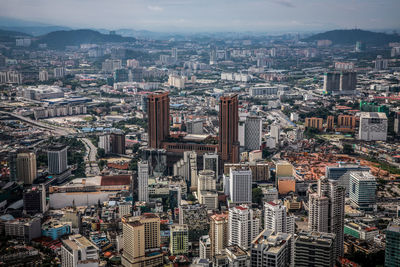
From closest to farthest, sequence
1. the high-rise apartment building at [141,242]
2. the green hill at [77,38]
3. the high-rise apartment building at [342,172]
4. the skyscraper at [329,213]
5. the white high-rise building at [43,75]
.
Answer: the high-rise apartment building at [141,242] < the skyscraper at [329,213] < the high-rise apartment building at [342,172] < the white high-rise building at [43,75] < the green hill at [77,38]

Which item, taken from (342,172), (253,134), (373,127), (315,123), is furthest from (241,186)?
(315,123)

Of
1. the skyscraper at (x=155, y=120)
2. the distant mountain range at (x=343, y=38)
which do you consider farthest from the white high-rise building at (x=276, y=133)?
the distant mountain range at (x=343, y=38)

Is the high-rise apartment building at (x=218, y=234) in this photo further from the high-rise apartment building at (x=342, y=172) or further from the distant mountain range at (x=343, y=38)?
the distant mountain range at (x=343, y=38)

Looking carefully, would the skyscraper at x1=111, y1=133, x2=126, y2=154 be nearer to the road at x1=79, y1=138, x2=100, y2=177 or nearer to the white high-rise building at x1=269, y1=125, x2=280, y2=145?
the road at x1=79, y1=138, x2=100, y2=177

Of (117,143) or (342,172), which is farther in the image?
(117,143)

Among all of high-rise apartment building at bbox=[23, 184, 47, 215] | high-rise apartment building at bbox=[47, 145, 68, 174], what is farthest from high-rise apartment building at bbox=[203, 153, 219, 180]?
high-rise apartment building at bbox=[23, 184, 47, 215]

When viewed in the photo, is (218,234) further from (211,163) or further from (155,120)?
(155,120)
